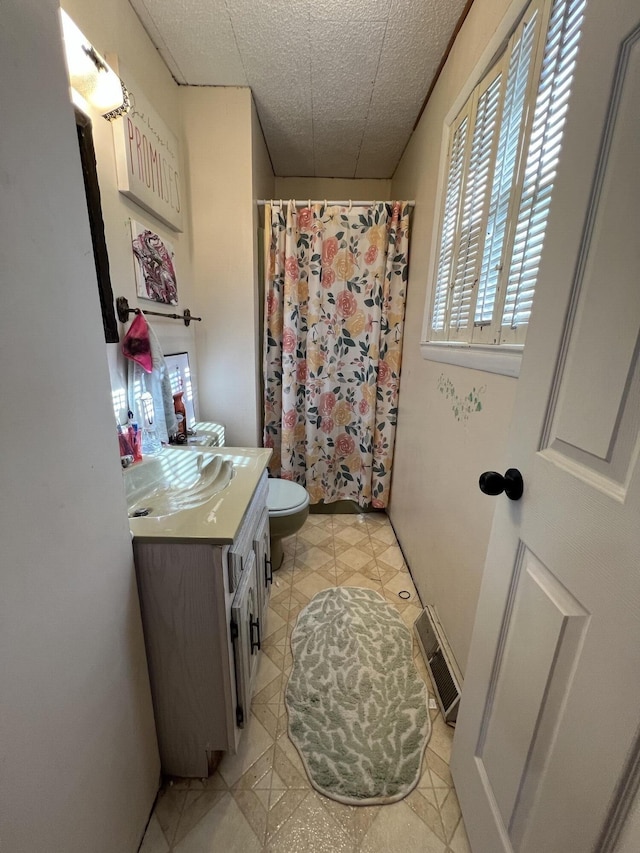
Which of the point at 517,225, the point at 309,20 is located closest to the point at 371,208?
the point at 309,20

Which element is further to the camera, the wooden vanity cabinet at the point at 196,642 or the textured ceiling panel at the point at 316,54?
the textured ceiling panel at the point at 316,54

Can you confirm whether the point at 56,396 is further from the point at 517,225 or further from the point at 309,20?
the point at 309,20

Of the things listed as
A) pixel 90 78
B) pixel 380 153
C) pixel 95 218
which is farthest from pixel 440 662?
pixel 380 153

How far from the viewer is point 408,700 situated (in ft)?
4.09

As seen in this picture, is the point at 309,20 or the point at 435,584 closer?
the point at 309,20

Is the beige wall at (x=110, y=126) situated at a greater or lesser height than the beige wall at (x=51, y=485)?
greater

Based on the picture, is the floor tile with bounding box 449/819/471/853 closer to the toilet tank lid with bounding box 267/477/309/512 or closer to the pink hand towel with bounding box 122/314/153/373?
Answer: the toilet tank lid with bounding box 267/477/309/512

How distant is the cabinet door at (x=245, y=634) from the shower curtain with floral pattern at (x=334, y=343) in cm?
122

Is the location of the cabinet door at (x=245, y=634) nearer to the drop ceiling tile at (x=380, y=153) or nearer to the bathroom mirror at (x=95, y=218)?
the bathroom mirror at (x=95, y=218)

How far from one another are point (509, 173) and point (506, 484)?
35.9 inches

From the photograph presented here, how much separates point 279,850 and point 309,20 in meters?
2.74

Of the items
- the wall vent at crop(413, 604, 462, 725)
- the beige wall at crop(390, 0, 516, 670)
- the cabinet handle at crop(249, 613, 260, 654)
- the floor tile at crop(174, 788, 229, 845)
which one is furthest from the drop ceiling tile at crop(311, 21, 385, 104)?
the floor tile at crop(174, 788, 229, 845)

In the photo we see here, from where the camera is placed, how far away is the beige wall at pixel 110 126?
42.6 inches

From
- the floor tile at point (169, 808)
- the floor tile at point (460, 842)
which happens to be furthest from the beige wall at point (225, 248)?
the floor tile at point (460, 842)
